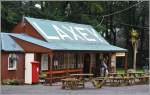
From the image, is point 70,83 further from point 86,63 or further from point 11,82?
point 86,63

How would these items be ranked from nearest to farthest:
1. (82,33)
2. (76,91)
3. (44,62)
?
1. (76,91)
2. (44,62)
3. (82,33)

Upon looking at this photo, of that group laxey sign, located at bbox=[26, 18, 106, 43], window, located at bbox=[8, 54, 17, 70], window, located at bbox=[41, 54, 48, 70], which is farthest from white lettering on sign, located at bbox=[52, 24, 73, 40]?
window, located at bbox=[8, 54, 17, 70]

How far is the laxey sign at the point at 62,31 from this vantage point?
35.0 m

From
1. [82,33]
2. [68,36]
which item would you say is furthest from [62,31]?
[82,33]

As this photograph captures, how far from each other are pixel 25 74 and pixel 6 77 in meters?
1.44

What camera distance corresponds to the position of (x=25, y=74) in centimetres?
3178

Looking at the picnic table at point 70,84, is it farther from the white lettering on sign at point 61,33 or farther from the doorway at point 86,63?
the doorway at point 86,63

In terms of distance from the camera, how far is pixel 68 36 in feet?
121

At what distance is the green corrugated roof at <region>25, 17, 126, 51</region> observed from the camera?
114 ft

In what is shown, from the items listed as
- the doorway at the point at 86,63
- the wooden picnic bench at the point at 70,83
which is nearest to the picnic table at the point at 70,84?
the wooden picnic bench at the point at 70,83

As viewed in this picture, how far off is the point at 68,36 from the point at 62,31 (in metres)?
0.60

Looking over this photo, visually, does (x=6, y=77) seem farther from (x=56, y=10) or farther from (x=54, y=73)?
(x=56, y=10)

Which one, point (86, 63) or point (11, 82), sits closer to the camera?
point (11, 82)

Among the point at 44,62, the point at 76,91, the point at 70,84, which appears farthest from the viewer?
the point at 44,62
